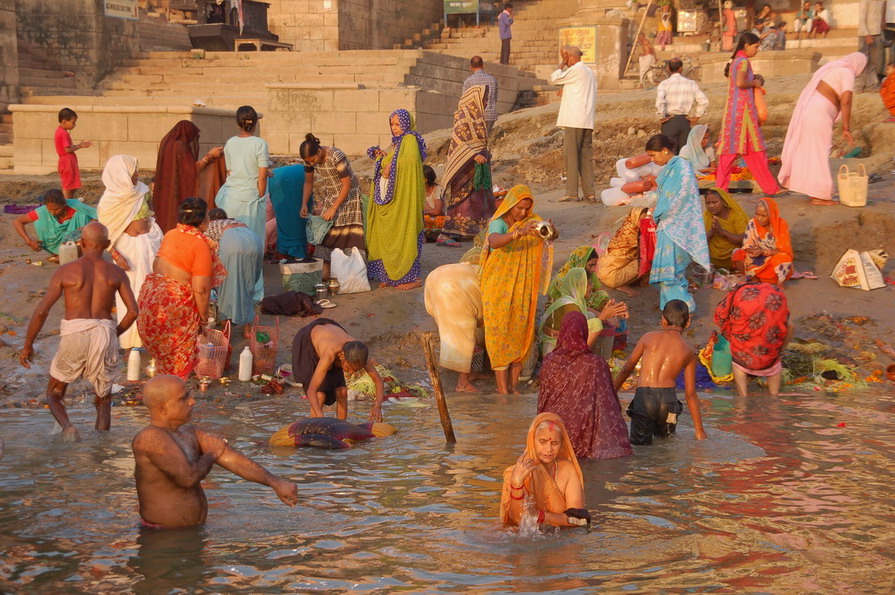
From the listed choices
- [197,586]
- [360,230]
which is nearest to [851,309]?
[360,230]

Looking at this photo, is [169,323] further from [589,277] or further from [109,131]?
[109,131]

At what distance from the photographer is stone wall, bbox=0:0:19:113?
21.6 metres

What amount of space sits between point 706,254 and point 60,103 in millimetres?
13722

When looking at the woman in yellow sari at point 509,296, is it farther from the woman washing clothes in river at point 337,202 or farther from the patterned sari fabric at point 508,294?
the woman washing clothes in river at point 337,202

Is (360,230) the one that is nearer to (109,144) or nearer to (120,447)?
(120,447)

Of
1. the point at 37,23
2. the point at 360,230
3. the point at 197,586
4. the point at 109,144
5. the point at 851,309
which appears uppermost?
the point at 37,23

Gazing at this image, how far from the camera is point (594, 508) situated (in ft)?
21.7

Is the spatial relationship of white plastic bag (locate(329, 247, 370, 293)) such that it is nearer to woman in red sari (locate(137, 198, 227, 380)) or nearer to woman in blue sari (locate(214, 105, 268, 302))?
woman in blue sari (locate(214, 105, 268, 302))

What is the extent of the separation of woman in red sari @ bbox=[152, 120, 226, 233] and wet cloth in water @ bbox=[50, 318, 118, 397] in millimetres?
3359

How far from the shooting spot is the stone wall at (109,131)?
635 inches

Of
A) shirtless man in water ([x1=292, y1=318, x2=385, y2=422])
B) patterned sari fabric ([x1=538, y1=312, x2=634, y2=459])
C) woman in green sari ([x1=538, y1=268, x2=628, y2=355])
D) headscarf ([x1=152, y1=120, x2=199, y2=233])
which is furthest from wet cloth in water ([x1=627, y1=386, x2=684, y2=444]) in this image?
headscarf ([x1=152, y1=120, x2=199, y2=233])

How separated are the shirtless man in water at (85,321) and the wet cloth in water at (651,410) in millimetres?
3773

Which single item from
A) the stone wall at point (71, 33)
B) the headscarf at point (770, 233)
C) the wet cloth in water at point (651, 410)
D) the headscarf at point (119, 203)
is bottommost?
the wet cloth in water at point (651, 410)

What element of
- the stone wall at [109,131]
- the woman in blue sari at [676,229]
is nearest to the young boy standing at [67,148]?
the stone wall at [109,131]
